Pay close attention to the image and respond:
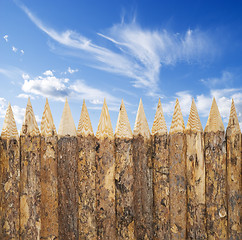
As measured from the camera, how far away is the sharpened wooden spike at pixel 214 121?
13.7ft

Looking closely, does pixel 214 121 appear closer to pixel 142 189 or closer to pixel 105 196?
pixel 142 189

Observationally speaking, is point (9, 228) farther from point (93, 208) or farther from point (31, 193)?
point (93, 208)

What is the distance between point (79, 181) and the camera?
157 inches

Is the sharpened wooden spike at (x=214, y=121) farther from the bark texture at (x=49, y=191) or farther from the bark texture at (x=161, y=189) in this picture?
the bark texture at (x=49, y=191)

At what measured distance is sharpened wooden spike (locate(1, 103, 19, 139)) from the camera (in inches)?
163

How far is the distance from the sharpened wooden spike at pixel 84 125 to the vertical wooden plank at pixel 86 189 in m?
0.07

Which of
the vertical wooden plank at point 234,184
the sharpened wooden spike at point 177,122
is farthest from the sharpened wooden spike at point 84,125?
the vertical wooden plank at point 234,184

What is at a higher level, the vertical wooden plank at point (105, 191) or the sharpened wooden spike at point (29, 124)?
the sharpened wooden spike at point (29, 124)

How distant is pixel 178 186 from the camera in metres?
4.05

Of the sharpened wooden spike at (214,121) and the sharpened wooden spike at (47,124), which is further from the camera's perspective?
the sharpened wooden spike at (214,121)

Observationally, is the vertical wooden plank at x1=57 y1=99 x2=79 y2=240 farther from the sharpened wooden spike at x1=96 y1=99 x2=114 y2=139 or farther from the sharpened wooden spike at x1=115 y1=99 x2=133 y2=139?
the sharpened wooden spike at x1=115 y1=99 x2=133 y2=139

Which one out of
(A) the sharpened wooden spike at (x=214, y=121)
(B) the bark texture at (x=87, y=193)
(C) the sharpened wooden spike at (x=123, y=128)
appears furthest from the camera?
(A) the sharpened wooden spike at (x=214, y=121)

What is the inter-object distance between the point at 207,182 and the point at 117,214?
1.89m

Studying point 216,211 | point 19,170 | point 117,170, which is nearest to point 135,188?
point 117,170
